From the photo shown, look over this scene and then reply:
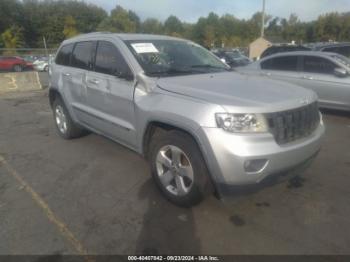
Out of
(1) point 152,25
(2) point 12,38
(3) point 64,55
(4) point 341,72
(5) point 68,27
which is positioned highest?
(1) point 152,25

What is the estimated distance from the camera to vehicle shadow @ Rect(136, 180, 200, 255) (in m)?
2.71

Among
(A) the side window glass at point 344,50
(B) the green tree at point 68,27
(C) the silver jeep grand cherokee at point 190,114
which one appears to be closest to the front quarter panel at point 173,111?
(C) the silver jeep grand cherokee at point 190,114

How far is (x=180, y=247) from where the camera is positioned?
2732 mm

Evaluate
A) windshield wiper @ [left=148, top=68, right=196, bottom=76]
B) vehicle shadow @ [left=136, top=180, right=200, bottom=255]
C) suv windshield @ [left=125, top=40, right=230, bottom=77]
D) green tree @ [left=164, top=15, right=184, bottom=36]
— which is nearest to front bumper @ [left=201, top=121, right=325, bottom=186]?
vehicle shadow @ [left=136, top=180, right=200, bottom=255]

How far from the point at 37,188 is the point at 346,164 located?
4.22 m

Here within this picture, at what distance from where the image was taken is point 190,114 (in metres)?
2.91

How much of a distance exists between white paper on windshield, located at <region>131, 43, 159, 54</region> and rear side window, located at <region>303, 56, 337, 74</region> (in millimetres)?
4870

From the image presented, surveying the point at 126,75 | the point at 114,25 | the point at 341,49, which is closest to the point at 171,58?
the point at 126,75

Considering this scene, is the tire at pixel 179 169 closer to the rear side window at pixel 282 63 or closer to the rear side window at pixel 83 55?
the rear side window at pixel 83 55

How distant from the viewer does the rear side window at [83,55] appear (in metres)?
4.57

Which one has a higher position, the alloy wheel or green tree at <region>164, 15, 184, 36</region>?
green tree at <region>164, 15, 184, 36</region>

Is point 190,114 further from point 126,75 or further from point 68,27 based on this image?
point 68,27

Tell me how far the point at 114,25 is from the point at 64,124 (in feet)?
229

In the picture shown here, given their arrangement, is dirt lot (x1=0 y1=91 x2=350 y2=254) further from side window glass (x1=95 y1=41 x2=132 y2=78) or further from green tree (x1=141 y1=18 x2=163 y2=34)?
green tree (x1=141 y1=18 x2=163 y2=34)
